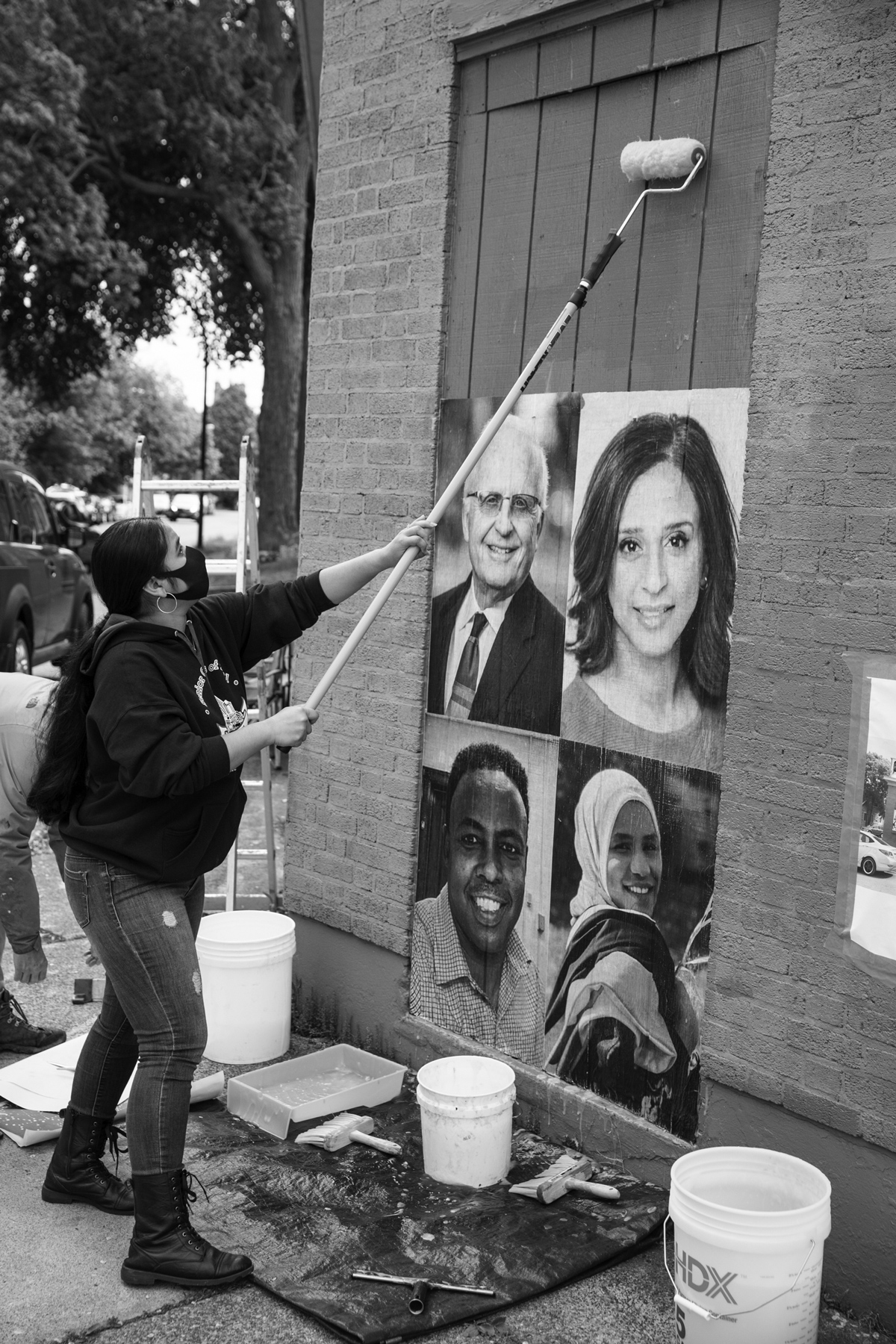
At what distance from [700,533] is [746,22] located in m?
1.39

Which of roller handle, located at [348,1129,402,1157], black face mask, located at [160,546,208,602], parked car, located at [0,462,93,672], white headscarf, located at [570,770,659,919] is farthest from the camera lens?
parked car, located at [0,462,93,672]

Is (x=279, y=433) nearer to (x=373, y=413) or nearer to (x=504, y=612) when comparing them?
(x=373, y=413)

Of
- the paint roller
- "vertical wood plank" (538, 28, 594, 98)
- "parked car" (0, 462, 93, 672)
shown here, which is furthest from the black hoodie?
"parked car" (0, 462, 93, 672)

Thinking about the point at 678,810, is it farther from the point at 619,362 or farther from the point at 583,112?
the point at 583,112

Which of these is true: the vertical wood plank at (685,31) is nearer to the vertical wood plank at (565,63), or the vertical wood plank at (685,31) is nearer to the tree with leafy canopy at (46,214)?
the vertical wood plank at (565,63)

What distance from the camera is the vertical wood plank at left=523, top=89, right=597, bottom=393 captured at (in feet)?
13.2

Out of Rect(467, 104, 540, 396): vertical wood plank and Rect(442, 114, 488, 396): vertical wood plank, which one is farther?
Rect(442, 114, 488, 396): vertical wood plank

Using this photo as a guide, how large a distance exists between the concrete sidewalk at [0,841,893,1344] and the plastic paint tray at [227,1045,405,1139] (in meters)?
0.57

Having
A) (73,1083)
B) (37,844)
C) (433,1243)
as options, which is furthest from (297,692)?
(37,844)

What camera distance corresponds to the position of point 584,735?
4.04m

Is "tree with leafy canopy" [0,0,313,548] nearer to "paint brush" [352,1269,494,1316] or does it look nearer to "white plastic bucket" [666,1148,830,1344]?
"paint brush" [352,1269,494,1316]

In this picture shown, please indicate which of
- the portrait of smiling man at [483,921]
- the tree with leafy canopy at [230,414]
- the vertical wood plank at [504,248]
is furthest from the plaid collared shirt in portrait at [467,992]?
the tree with leafy canopy at [230,414]

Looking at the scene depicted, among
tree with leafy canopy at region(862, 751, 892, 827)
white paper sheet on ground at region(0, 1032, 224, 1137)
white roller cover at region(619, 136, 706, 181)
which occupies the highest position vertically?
white roller cover at region(619, 136, 706, 181)

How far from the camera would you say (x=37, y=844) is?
8023 millimetres
